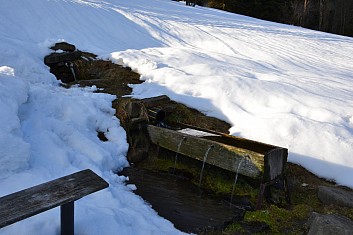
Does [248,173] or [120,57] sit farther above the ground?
[120,57]

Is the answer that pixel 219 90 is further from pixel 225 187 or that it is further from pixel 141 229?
pixel 141 229

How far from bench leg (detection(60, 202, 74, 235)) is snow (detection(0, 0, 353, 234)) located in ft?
0.92

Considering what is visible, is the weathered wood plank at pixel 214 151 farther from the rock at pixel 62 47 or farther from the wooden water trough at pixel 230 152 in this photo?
the rock at pixel 62 47

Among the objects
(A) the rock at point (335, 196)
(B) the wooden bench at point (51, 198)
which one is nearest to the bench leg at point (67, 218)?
(B) the wooden bench at point (51, 198)

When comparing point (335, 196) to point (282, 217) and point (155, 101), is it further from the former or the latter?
point (155, 101)

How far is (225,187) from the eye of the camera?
20.0ft

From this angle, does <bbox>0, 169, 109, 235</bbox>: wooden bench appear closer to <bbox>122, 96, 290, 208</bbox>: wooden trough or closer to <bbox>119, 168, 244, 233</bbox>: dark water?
<bbox>119, 168, 244, 233</bbox>: dark water

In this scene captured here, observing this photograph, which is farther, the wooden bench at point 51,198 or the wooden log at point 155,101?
the wooden log at point 155,101

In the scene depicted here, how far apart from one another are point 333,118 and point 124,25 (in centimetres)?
1066

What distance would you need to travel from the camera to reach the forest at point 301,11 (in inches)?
1313

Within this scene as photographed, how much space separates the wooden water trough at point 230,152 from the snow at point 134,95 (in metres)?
0.46

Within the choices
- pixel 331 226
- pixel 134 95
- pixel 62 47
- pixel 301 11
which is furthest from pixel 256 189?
pixel 301 11

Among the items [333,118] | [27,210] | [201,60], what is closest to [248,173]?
[333,118]

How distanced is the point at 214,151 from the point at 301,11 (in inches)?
1219
